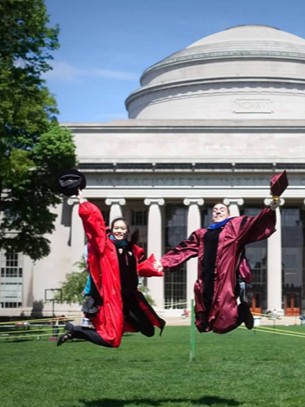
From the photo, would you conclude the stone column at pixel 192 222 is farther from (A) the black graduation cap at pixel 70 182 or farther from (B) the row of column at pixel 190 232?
(A) the black graduation cap at pixel 70 182

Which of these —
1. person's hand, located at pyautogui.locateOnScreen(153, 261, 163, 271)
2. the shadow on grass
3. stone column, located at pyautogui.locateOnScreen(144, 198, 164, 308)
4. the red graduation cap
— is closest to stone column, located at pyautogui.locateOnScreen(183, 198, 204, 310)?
stone column, located at pyautogui.locateOnScreen(144, 198, 164, 308)

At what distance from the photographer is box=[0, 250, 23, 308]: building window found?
2894 inches

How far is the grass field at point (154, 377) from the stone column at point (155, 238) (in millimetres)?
41826

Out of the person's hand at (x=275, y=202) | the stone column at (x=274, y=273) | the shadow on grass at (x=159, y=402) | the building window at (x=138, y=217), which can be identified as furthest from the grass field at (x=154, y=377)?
the building window at (x=138, y=217)

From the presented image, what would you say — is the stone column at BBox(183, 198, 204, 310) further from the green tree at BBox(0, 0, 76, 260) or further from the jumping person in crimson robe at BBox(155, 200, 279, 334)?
the jumping person in crimson robe at BBox(155, 200, 279, 334)

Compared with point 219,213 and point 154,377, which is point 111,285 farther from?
point 154,377

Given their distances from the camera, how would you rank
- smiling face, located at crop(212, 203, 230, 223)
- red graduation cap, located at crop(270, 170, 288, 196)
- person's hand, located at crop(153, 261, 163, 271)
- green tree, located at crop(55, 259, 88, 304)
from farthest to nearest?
green tree, located at crop(55, 259, 88, 304), smiling face, located at crop(212, 203, 230, 223), person's hand, located at crop(153, 261, 163, 271), red graduation cap, located at crop(270, 170, 288, 196)

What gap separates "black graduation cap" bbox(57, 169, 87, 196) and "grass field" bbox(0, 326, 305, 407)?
11.6ft

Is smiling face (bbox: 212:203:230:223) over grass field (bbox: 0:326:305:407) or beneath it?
over

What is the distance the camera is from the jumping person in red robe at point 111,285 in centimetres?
1408

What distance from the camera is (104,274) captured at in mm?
14273

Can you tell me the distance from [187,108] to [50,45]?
45428 mm

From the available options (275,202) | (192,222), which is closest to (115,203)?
(192,222)

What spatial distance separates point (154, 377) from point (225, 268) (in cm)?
493
